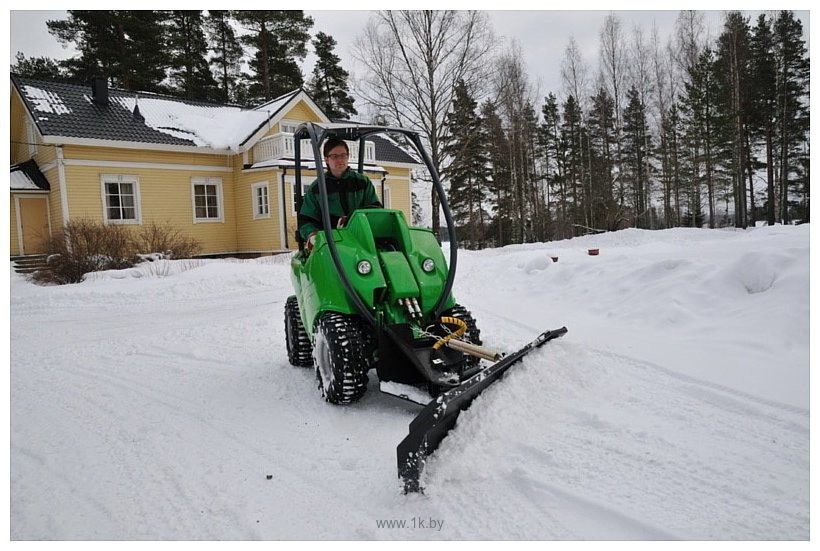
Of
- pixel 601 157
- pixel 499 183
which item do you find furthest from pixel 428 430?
pixel 601 157

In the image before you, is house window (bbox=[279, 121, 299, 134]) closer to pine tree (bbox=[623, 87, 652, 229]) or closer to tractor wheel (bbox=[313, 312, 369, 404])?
tractor wheel (bbox=[313, 312, 369, 404])

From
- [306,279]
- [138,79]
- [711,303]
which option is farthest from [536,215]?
[306,279]

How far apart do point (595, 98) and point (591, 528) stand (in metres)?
30.5

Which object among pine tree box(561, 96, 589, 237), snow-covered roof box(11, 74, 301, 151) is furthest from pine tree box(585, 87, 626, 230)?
snow-covered roof box(11, 74, 301, 151)

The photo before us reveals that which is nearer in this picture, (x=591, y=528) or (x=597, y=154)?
(x=591, y=528)

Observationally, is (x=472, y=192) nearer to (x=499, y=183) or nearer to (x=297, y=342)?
Result: (x=499, y=183)

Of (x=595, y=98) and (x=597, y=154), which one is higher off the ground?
(x=595, y=98)

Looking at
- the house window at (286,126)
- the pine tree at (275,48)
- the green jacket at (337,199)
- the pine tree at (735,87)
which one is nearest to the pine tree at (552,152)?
the pine tree at (735,87)

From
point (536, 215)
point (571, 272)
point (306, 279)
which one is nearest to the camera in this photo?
point (306, 279)

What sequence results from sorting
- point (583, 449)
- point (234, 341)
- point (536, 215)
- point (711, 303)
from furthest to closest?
1. point (536, 215)
2. point (234, 341)
3. point (711, 303)
4. point (583, 449)

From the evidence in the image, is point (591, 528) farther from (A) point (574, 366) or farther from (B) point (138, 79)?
(B) point (138, 79)

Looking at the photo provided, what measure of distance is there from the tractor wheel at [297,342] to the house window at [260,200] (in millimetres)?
13995

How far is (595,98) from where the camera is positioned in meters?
29.1

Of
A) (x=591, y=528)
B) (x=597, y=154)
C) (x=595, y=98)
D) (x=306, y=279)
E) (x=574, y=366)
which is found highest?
(x=595, y=98)
